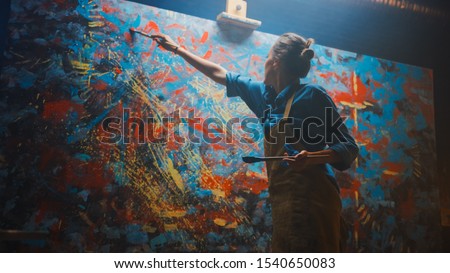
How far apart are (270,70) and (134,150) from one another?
1.10 m

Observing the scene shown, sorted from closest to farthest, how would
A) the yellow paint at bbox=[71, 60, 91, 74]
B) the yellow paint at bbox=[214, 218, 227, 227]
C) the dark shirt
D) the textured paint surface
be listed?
the textured paint surface, the yellow paint at bbox=[71, 60, 91, 74], the yellow paint at bbox=[214, 218, 227, 227], the dark shirt

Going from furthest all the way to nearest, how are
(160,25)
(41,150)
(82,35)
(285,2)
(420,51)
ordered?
(420,51) < (285,2) < (160,25) < (82,35) < (41,150)

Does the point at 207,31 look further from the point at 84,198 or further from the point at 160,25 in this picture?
the point at 84,198

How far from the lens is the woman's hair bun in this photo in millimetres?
3129

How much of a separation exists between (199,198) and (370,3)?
6.40 feet

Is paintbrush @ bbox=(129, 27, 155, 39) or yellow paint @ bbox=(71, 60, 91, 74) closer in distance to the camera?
yellow paint @ bbox=(71, 60, 91, 74)

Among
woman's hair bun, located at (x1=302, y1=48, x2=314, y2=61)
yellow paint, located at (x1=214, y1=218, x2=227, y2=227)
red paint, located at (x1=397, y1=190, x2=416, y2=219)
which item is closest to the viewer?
yellow paint, located at (x1=214, y1=218, x2=227, y2=227)

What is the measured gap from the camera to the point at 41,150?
250cm

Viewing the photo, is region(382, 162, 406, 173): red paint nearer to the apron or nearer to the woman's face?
the apron

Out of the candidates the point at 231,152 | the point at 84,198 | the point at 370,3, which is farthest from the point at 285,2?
the point at 84,198

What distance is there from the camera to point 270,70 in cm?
304

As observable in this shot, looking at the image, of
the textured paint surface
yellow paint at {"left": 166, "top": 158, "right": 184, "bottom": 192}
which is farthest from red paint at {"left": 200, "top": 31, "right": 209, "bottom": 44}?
yellow paint at {"left": 166, "top": 158, "right": 184, "bottom": 192}

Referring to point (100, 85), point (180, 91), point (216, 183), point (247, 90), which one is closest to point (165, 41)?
point (180, 91)

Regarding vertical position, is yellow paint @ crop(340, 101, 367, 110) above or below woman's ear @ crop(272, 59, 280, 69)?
below
